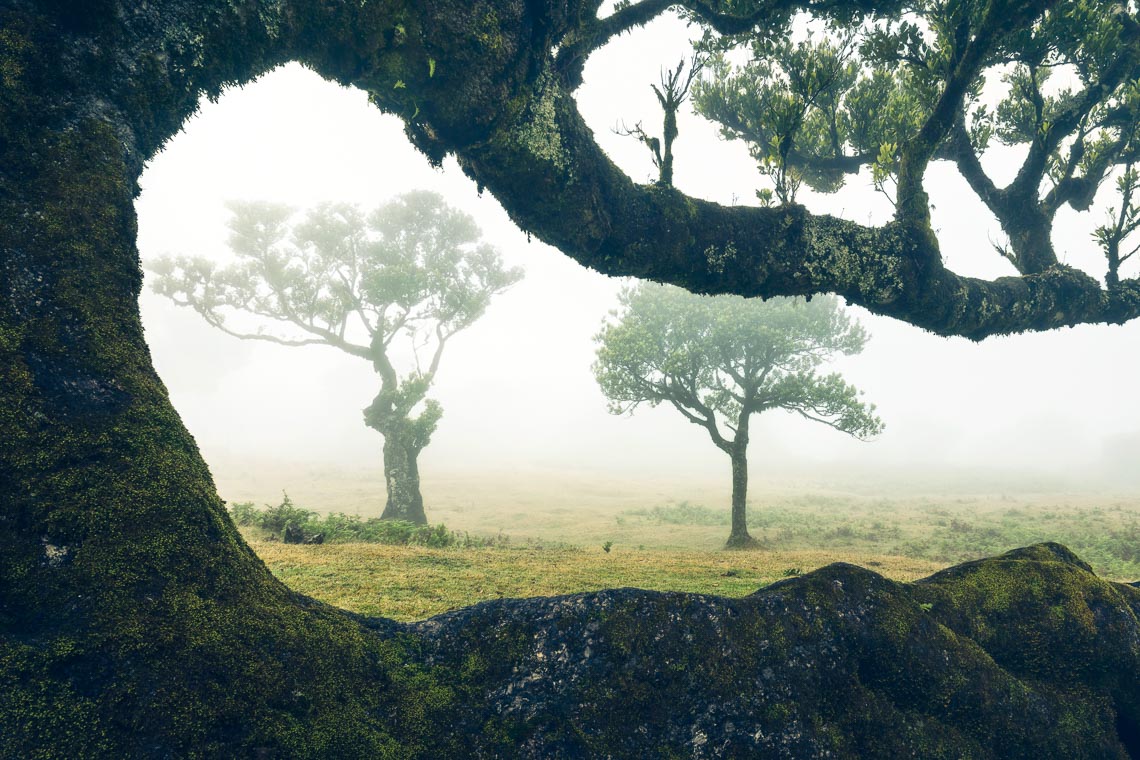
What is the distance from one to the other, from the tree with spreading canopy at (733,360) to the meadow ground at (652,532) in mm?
5015

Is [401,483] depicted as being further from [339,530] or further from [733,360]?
[733,360]

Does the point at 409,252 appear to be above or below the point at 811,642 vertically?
above

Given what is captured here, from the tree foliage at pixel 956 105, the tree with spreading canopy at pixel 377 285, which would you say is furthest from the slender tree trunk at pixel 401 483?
the tree foliage at pixel 956 105

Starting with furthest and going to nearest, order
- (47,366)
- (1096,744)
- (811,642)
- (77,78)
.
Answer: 1. (1096,744)
2. (811,642)
3. (77,78)
4. (47,366)

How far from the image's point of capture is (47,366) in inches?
102

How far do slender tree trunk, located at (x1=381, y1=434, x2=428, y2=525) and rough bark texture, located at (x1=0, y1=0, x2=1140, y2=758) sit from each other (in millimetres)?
20310

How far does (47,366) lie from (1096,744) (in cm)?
708

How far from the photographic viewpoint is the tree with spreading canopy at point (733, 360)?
2172 centimetres

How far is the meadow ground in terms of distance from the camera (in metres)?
8.05

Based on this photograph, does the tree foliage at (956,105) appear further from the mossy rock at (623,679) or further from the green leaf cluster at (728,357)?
the green leaf cluster at (728,357)

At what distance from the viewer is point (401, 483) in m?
23.0

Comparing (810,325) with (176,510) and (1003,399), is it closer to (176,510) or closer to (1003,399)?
(176,510)

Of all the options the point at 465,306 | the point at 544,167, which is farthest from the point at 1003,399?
the point at 544,167

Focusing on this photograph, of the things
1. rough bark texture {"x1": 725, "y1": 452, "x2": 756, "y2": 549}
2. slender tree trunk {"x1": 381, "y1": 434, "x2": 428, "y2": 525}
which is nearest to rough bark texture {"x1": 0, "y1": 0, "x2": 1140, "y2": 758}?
rough bark texture {"x1": 725, "y1": 452, "x2": 756, "y2": 549}
